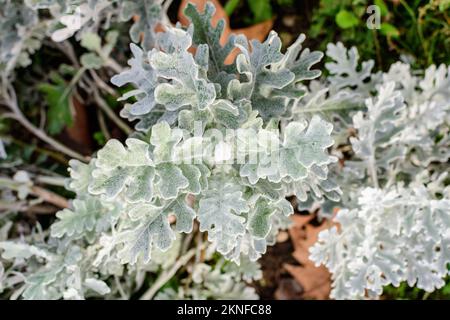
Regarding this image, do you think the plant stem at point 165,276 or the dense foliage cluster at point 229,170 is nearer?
the dense foliage cluster at point 229,170

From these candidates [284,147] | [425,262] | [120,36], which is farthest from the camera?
[120,36]

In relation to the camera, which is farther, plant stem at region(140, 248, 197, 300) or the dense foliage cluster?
plant stem at region(140, 248, 197, 300)

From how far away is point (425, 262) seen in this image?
58.2 inches

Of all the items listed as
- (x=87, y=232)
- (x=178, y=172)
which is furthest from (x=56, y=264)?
(x=178, y=172)

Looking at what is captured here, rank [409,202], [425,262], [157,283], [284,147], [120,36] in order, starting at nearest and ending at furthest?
[284,147], [409,202], [425,262], [157,283], [120,36]

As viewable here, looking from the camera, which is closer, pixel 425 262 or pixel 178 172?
pixel 178 172

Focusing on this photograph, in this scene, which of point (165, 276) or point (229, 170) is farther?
point (165, 276)

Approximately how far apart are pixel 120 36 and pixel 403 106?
3.28ft

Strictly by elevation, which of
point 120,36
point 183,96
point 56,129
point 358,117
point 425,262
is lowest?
point 425,262

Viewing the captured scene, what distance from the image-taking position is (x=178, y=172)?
3.59ft

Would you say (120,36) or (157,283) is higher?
(120,36)

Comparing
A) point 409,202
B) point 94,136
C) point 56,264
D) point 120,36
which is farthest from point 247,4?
point 56,264

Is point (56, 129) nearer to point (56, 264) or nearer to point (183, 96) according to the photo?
point (56, 264)

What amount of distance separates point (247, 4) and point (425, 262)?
3.48 feet
